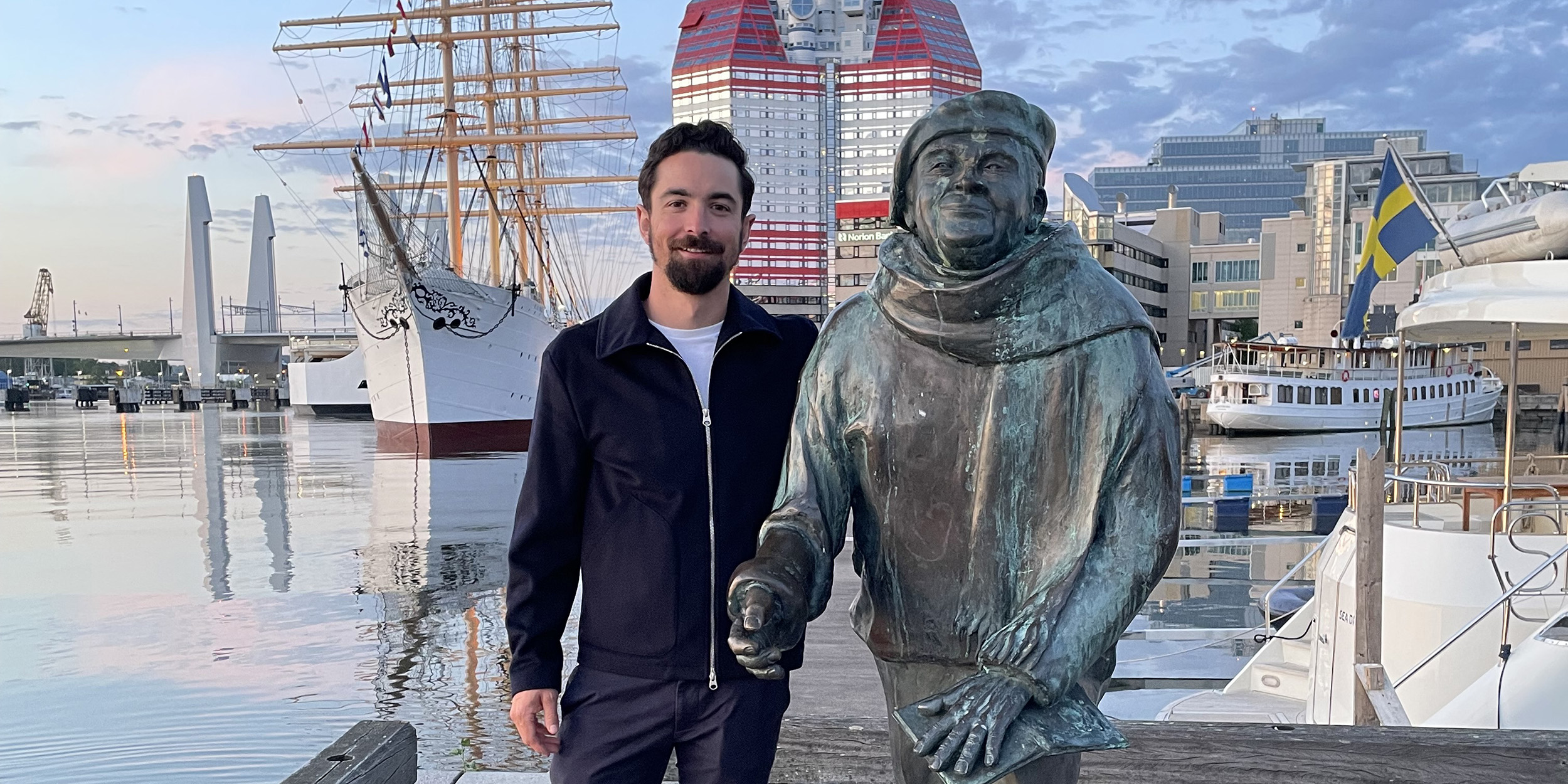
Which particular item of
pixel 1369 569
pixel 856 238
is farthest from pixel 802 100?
pixel 1369 569

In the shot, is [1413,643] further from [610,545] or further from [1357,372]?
[1357,372]

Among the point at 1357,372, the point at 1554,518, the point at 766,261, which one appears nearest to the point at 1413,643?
the point at 1554,518

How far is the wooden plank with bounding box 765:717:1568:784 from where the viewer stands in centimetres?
371

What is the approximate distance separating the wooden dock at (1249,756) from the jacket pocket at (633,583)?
1.21 m

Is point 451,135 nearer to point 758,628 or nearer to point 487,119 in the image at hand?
point 487,119

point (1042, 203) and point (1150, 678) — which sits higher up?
point (1042, 203)

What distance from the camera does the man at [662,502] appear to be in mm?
2701

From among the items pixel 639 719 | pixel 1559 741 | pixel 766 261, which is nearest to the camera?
pixel 639 719

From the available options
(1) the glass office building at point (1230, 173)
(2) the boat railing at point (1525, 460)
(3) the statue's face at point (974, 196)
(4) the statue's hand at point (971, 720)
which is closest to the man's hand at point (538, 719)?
(4) the statue's hand at point (971, 720)

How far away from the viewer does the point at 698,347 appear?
9.36ft

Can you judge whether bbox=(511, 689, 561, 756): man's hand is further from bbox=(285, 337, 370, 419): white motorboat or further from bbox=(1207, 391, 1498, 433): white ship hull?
bbox=(285, 337, 370, 419): white motorboat

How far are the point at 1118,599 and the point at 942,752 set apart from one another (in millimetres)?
392

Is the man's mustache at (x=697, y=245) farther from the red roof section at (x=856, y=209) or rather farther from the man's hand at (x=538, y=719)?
the red roof section at (x=856, y=209)

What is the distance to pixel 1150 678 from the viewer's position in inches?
377
